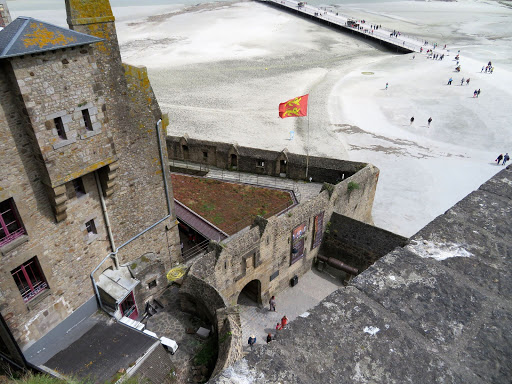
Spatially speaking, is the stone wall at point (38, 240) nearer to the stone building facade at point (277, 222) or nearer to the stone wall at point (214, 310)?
the stone wall at point (214, 310)

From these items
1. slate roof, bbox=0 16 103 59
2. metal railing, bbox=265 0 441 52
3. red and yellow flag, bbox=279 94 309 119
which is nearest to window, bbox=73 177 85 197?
slate roof, bbox=0 16 103 59

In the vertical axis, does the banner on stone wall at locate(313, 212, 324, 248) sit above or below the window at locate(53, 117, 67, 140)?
below

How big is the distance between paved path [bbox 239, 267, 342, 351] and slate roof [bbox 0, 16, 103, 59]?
571 inches

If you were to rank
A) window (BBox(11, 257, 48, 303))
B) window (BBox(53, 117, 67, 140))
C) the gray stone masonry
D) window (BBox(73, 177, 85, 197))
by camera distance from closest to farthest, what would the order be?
1. the gray stone masonry
2. window (BBox(53, 117, 67, 140))
3. window (BBox(11, 257, 48, 303))
4. window (BBox(73, 177, 85, 197))

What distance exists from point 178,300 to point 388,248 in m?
11.6

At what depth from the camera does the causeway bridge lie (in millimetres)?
→ 77250

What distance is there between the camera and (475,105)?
4766cm

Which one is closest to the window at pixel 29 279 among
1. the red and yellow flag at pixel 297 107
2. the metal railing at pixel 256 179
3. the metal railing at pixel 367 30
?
the metal railing at pixel 256 179

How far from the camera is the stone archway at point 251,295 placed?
63.5 ft

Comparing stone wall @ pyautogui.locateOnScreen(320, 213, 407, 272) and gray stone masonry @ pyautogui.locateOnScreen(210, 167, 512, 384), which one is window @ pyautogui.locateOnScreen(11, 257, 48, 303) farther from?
stone wall @ pyautogui.locateOnScreen(320, 213, 407, 272)

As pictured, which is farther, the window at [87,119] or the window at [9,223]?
the window at [87,119]

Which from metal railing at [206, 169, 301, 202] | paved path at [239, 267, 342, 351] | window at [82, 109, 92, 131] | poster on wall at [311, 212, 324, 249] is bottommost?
paved path at [239, 267, 342, 351]

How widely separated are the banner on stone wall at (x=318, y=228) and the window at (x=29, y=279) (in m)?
13.4

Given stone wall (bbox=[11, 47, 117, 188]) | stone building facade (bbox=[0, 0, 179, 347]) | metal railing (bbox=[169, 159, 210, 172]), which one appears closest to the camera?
stone wall (bbox=[11, 47, 117, 188])
